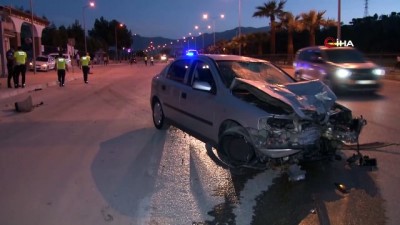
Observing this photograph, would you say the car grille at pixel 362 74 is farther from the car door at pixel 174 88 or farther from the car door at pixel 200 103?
the car door at pixel 200 103

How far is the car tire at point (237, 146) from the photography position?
20.6 ft

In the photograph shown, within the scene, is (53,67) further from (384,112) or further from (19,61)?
(384,112)

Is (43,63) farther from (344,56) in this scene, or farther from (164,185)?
(164,185)

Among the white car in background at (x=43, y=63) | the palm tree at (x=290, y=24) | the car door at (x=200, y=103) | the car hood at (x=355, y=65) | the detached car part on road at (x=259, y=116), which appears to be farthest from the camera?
the palm tree at (x=290, y=24)

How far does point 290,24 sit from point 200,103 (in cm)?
5011

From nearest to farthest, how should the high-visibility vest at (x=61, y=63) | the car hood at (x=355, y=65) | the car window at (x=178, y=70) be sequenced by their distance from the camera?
the car window at (x=178, y=70) → the car hood at (x=355, y=65) → the high-visibility vest at (x=61, y=63)

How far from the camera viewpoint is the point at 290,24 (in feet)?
182

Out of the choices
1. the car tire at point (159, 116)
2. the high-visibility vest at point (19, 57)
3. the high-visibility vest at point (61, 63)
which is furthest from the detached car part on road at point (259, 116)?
the high-visibility vest at point (61, 63)

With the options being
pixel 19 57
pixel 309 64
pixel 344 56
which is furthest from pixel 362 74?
pixel 19 57

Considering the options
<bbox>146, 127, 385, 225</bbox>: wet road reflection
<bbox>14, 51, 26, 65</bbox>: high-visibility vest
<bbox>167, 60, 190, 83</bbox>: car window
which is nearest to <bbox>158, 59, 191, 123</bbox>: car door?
<bbox>167, 60, 190, 83</bbox>: car window

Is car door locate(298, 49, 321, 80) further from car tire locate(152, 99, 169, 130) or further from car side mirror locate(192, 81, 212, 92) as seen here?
car side mirror locate(192, 81, 212, 92)

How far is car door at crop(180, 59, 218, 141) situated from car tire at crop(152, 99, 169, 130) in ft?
4.65

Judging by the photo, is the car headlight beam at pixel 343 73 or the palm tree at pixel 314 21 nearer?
the car headlight beam at pixel 343 73

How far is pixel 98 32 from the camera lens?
124 metres
